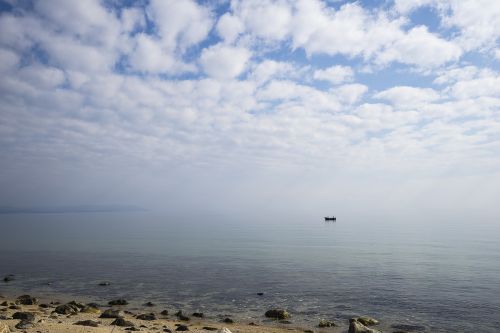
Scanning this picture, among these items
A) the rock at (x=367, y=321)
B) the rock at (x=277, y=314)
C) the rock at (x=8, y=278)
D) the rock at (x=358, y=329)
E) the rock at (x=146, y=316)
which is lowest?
the rock at (x=8, y=278)

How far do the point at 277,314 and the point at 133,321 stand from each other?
13380 millimetres

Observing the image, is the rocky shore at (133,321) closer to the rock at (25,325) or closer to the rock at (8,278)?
the rock at (25,325)

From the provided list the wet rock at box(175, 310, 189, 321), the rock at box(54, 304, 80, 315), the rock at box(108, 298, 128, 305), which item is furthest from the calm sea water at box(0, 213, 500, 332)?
the rock at box(54, 304, 80, 315)

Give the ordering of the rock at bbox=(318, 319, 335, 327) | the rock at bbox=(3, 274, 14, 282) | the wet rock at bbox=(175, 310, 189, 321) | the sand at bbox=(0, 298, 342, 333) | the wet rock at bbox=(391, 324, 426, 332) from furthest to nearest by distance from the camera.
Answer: the rock at bbox=(3, 274, 14, 282)
the wet rock at bbox=(175, 310, 189, 321)
the rock at bbox=(318, 319, 335, 327)
the wet rock at bbox=(391, 324, 426, 332)
the sand at bbox=(0, 298, 342, 333)

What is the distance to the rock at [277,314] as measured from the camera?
3544 cm

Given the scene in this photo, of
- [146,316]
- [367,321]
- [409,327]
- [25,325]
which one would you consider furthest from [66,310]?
[409,327]

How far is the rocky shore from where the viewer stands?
89.6 ft

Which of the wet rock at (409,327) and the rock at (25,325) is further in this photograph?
the wet rock at (409,327)

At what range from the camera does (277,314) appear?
3566 cm

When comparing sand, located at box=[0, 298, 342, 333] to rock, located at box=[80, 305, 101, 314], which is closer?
sand, located at box=[0, 298, 342, 333]

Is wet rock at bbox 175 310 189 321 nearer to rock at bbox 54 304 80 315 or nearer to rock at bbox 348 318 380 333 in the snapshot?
rock at bbox 54 304 80 315

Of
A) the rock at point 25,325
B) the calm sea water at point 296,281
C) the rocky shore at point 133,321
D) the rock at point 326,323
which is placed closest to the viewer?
the rock at point 25,325

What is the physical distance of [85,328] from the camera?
2580 centimetres

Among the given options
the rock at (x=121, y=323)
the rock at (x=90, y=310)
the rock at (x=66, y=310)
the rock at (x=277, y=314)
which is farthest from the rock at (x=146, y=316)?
the rock at (x=277, y=314)
